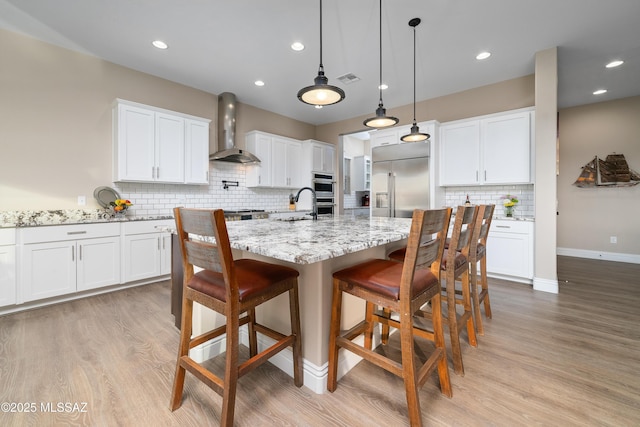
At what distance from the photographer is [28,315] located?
8.36 feet

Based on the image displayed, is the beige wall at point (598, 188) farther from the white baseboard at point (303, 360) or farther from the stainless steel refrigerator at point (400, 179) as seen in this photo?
the white baseboard at point (303, 360)

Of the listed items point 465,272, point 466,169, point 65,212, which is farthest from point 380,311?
point 65,212

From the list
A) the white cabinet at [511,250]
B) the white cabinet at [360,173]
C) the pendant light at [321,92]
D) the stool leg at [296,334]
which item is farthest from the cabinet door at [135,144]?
the white cabinet at [360,173]

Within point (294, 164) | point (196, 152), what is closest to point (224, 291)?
point (196, 152)

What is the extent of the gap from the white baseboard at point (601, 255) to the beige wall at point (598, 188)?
55 millimetres

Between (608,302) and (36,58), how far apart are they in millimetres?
6707

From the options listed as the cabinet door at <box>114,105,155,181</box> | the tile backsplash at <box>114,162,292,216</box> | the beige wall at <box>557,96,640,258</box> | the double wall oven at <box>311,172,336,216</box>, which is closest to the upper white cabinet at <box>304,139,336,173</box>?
the double wall oven at <box>311,172,336,216</box>

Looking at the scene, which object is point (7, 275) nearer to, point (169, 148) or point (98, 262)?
point (98, 262)

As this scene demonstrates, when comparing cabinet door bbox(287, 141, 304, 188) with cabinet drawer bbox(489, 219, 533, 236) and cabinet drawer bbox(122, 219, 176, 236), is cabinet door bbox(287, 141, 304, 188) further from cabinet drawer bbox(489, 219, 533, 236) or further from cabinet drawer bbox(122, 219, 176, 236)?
cabinet drawer bbox(489, 219, 533, 236)

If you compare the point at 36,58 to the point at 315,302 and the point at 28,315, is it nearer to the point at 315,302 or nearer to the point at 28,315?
Result: the point at 28,315

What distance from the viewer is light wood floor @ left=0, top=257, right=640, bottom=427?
1.32m

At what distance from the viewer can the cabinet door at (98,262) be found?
292 cm

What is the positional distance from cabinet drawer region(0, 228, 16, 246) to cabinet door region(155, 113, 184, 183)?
143cm

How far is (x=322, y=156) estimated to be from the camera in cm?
580
